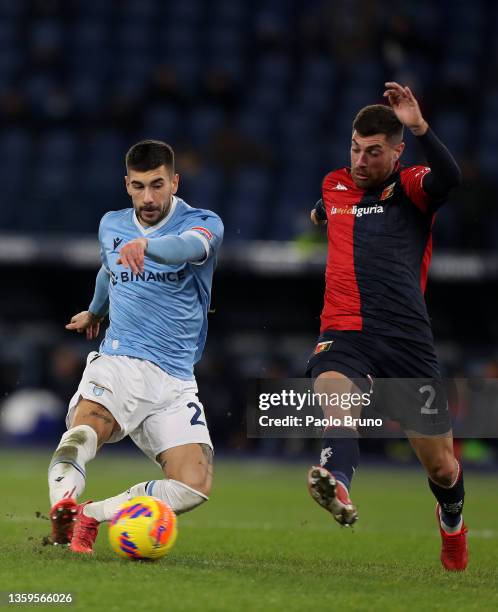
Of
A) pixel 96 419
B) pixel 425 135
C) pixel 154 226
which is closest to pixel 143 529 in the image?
pixel 96 419

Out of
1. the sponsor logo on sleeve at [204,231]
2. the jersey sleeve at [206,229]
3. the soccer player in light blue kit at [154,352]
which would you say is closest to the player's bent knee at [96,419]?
the soccer player in light blue kit at [154,352]

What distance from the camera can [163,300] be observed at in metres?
6.99

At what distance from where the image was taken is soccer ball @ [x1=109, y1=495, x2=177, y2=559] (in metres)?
6.27

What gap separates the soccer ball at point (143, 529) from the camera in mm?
6273

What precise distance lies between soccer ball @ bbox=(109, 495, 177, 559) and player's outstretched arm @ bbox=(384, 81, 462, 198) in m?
2.27

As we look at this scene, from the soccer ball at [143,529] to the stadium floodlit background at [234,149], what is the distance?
1092 cm

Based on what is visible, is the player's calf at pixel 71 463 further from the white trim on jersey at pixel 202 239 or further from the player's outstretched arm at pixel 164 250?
the white trim on jersey at pixel 202 239

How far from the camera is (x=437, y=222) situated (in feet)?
63.1

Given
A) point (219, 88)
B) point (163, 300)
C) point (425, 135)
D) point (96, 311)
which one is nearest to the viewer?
point (425, 135)

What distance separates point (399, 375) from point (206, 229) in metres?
1.34

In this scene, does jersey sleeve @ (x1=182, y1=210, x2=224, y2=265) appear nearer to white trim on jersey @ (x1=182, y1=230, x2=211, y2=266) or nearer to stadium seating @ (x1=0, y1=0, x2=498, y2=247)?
white trim on jersey @ (x1=182, y1=230, x2=211, y2=266)

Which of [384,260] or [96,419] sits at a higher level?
[384,260]

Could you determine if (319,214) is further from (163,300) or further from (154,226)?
(163,300)

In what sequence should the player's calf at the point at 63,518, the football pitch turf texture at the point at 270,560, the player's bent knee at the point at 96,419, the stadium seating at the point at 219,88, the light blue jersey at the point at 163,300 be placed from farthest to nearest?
the stadium seating at the point at 219,88 → the light blue jersey at the point at 163,300 → the player's bent knee at the point at 96,419 → the player's calf at the point at 63,518 → the football pitch turf texture at the point at 270,560
